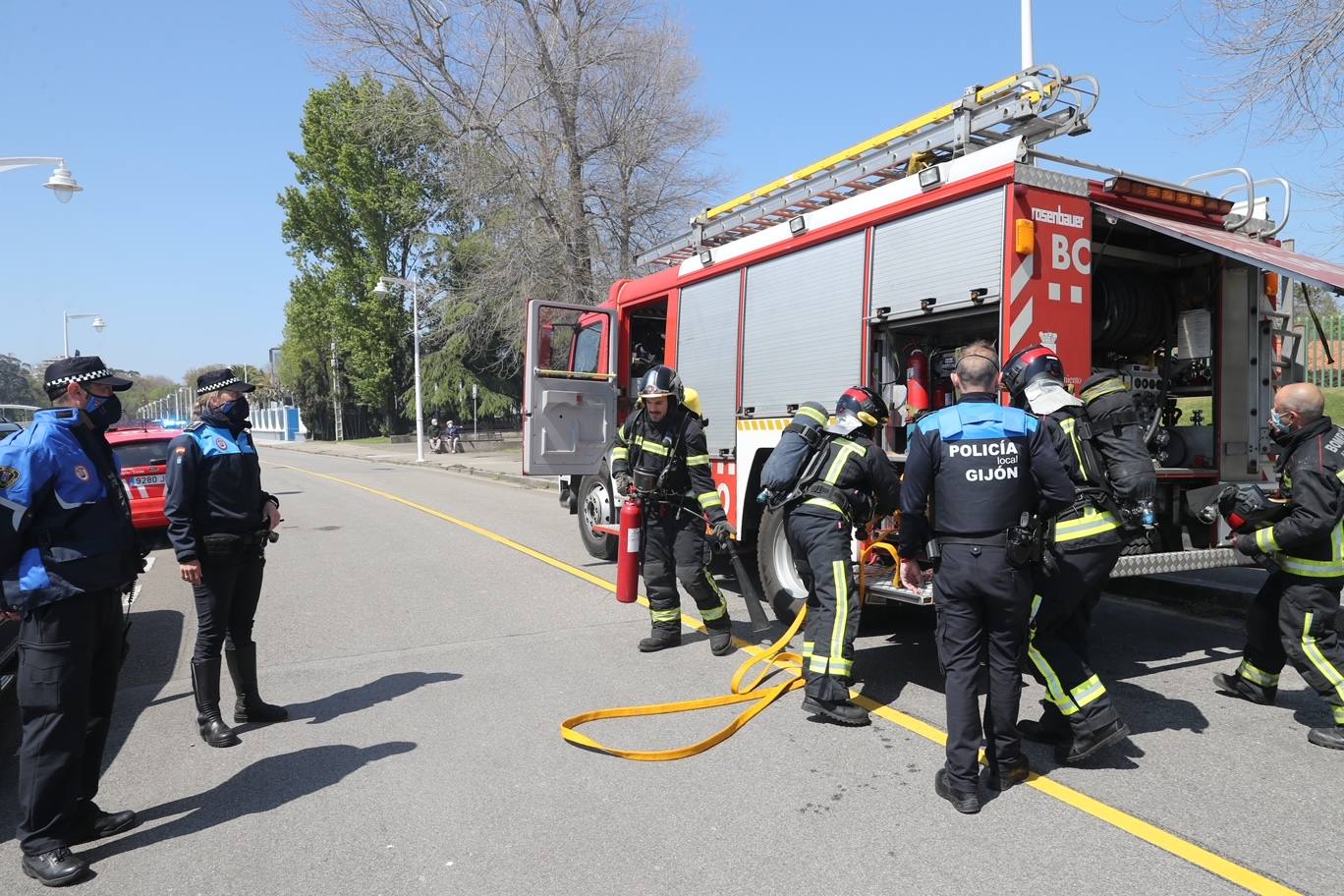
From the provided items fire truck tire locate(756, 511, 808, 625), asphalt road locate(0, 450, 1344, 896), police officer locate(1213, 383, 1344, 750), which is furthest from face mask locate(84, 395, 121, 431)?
police officer locate(1213, 383, 1344, 750)

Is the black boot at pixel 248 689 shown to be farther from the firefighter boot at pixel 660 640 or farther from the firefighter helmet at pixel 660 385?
the firefighter helmet at pixel 660 385

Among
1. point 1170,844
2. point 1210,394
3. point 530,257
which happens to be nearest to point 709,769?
point 1170,844

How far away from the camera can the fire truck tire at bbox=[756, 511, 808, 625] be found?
20.7ft

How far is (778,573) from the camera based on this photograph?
6.38 metres

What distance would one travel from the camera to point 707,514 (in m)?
5.58

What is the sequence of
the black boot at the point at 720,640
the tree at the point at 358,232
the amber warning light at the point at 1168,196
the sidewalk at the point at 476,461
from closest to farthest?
the amber warning light at the point at 1168,196
the black boot at the point at 720,640
the sidewalk at the point at 476,461
the tree at the point at 358,232

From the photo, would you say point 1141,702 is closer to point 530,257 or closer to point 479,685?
point 479,685

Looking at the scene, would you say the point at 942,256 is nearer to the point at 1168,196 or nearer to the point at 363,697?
the point at 1168,196

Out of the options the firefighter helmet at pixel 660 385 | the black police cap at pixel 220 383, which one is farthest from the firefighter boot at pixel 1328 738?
the black police cap at pixel 220 383

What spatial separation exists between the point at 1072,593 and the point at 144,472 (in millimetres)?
9089

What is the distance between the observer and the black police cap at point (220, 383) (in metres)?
4.47

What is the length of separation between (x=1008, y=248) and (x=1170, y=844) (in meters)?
3.13

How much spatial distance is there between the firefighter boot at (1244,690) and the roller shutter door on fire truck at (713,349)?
155 inches

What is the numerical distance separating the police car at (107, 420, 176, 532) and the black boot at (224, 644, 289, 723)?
17.7ft
